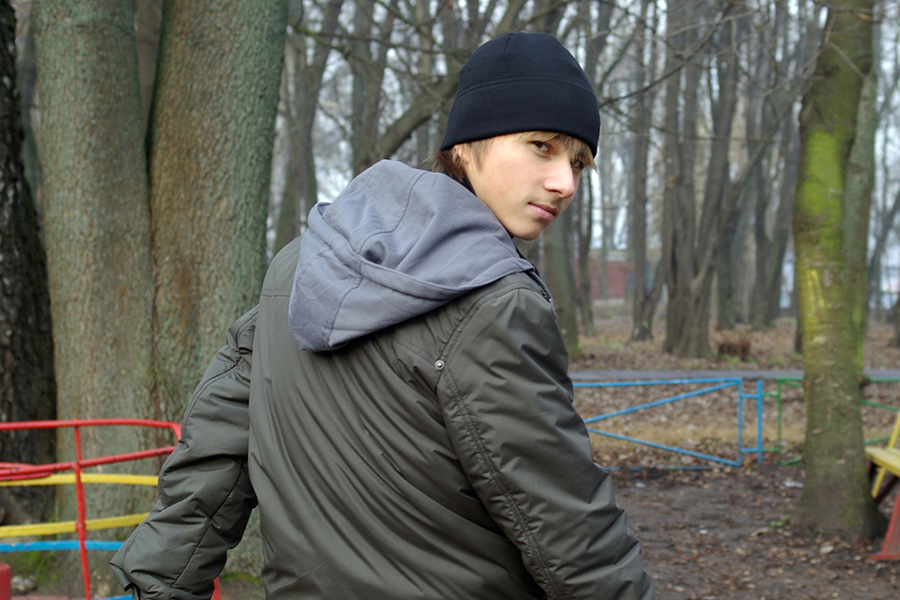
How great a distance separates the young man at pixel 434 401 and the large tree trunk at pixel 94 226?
2443mm

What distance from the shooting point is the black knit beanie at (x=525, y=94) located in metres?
1.55

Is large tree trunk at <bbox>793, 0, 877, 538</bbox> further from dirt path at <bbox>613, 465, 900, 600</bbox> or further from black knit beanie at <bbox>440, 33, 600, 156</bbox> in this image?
black knit beanie at <bbox>440, 33, 600, 156</bbox>

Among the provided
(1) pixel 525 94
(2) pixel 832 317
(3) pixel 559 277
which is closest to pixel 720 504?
(2) pixel 832 317

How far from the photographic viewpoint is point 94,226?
12.8ft

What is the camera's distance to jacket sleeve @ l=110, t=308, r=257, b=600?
5.42 feet

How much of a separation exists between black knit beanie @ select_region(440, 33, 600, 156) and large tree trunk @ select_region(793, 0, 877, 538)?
14.8 ft

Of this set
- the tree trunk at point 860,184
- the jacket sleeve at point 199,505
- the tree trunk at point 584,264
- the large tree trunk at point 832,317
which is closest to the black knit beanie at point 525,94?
the jacket sleeve at point 199,505

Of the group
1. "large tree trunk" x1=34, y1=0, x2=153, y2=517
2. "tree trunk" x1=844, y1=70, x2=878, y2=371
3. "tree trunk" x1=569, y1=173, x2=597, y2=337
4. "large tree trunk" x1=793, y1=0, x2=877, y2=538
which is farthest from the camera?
"tree trunk" x1=569, y1=173, x2=597, y2=337

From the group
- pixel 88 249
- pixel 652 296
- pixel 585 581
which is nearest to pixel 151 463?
pixel 88 249

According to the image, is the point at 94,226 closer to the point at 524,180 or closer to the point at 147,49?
the point at 147,49

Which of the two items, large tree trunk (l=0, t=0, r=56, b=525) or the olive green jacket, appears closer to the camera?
the olive green jacket

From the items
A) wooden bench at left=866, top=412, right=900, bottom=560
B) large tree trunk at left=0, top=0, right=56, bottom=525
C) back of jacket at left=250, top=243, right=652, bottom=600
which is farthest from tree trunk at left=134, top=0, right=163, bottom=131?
wooden bench at left=866, top=412, right=900, bottom=560

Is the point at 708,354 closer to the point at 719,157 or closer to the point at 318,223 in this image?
the point at 719,157

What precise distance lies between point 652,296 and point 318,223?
19.2m
